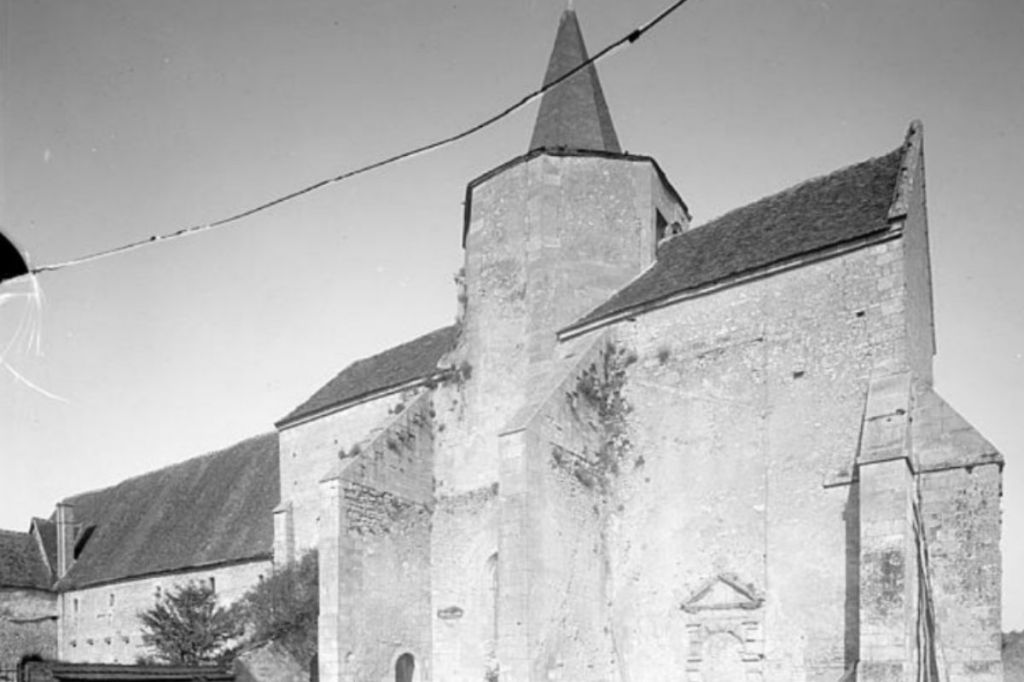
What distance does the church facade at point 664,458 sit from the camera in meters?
11.8

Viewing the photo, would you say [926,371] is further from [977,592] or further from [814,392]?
[977,592]

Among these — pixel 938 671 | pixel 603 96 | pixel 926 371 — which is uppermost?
pixel 603 96

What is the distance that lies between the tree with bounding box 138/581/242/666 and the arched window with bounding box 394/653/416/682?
4.43 metres

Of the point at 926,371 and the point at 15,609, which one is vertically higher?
the point at 926,371

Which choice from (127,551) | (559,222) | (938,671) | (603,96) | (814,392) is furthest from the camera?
(127,551)

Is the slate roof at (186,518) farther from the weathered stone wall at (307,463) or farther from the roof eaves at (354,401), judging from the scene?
the roof eaves at (354,401)

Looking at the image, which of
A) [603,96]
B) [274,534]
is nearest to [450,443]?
[274,534]

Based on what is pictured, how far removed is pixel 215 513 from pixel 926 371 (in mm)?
20215

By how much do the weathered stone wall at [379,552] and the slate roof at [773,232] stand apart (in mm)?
4380

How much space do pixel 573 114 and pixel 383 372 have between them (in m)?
7.40

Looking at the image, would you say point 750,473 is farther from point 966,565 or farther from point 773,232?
point 773,232

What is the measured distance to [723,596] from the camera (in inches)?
520

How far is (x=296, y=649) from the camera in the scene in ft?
56.4

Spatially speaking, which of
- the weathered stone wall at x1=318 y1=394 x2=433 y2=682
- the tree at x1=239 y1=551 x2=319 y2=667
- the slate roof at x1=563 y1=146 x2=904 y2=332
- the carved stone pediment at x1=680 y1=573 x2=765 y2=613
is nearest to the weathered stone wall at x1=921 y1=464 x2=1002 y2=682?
the carved stone pediment at x1=680 y1=573 x2=765 y2=613
